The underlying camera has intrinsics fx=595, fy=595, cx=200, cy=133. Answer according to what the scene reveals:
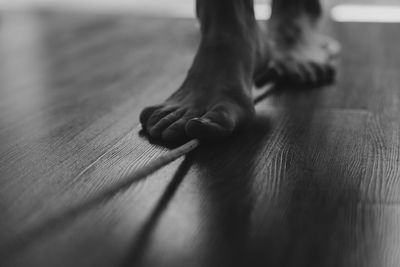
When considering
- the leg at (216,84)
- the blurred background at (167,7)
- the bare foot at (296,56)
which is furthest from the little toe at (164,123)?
the blurred background at (167,7)

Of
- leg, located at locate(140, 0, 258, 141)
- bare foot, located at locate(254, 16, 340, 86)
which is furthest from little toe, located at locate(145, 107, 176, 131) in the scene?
bare foot, located at locate(254, 16, 340, 86)

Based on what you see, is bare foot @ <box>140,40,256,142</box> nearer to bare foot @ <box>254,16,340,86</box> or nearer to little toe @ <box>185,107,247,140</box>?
little toe @ <box>185,107,247,140</box>

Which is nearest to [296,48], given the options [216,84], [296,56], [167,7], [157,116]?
[296,56]

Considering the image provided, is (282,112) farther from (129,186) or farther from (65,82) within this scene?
(65,82)

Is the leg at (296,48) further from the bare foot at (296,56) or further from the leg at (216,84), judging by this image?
the leg at (216,84)

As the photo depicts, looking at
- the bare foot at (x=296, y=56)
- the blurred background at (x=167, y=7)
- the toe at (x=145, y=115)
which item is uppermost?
the toe at (x=145, y=115)

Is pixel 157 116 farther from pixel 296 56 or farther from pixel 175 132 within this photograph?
pixel 296 56

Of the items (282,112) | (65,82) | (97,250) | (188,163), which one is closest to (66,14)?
(65,82)
